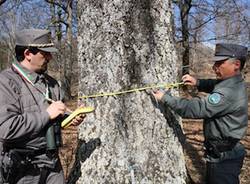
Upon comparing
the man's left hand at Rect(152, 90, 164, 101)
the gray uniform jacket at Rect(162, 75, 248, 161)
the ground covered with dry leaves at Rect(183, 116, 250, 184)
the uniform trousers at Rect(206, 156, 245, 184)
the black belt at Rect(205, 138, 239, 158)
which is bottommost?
the ground covered with dry leaves at Rect(183, 116, 250, 184)

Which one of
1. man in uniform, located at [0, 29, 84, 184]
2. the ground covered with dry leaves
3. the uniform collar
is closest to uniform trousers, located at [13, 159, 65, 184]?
man in uniform, located at [0, 29, 84, 184]

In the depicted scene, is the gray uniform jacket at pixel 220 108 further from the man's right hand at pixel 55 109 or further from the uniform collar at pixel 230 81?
the man's right hand at pixel 55 109

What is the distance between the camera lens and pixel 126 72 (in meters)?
3.45

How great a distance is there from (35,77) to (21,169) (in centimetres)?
73

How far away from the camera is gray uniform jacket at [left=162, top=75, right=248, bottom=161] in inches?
127

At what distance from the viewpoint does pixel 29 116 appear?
2.69 meters

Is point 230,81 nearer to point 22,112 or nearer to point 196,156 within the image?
point 22,112

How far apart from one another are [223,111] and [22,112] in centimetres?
175

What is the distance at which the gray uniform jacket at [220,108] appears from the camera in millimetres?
3217

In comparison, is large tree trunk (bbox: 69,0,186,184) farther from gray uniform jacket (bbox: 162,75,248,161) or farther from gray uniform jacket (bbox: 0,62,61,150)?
gray uniform jacket (bbox: 0,62,61,150)

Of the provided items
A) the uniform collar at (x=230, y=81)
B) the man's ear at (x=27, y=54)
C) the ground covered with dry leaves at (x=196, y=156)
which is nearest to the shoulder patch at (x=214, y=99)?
the uniform collar at (x=230, y=81)

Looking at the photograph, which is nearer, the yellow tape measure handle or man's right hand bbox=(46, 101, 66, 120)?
man's right hand bbox=(46, 101, 66, 120)

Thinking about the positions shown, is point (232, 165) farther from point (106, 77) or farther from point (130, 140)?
point (106, 77)

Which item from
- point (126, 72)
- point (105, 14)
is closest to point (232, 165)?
point (126, 72)
